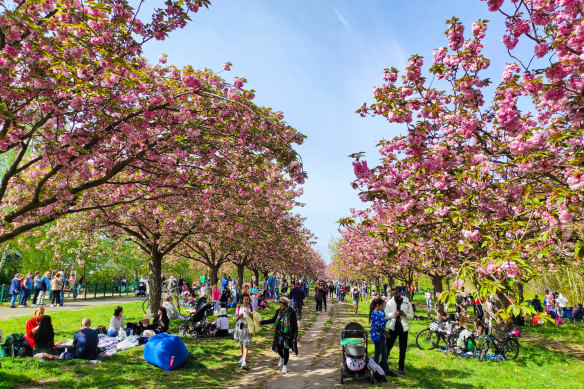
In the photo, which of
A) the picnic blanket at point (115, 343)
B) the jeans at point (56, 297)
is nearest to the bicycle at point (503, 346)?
the picnic blanket at point (115, 343)

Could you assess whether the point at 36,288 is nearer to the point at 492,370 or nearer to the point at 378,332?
the point at 378,332

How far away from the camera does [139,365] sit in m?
8.73

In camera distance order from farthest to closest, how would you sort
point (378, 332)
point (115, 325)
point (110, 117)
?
point (115, 325) → point (378, 332) → point (110, 117)

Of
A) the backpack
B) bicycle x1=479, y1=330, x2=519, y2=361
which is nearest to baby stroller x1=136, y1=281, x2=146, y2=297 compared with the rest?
the backpack

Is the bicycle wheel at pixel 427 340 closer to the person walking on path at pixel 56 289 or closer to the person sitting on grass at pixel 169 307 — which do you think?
the person sitting on grass at pixel 169 307

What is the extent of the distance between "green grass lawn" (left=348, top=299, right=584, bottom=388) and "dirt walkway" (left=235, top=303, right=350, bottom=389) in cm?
143

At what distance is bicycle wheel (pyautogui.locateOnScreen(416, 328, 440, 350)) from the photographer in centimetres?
1323

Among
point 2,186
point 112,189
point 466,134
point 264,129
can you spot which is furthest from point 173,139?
point 466,134

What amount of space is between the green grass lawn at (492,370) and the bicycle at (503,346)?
0.26 meters

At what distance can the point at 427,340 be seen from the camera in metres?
13.7

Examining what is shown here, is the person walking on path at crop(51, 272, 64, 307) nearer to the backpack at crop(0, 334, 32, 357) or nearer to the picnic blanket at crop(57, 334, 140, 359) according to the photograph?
the picnic blanket at crop(57, 334, 140, 359)

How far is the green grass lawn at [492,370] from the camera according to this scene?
8.59 m

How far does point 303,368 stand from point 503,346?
7.37 m

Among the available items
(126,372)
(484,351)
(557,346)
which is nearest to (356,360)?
(126,372)
